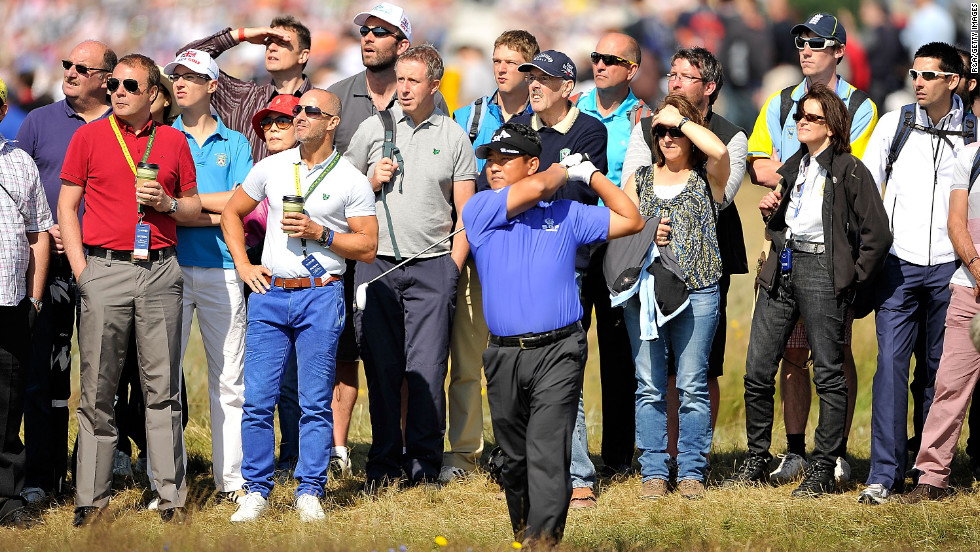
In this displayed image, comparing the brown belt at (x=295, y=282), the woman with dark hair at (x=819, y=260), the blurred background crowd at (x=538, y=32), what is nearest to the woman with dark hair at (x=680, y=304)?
the woman with dark hair at (x=819, y=260)

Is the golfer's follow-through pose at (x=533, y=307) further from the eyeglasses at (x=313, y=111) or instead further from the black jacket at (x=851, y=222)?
the black jacket at (x=851, y=222)

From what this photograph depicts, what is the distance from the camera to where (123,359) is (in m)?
6.85

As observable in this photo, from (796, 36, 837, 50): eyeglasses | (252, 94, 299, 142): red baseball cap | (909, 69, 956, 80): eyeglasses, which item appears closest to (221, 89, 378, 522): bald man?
(252, 94, 299, 142): red baseball cap

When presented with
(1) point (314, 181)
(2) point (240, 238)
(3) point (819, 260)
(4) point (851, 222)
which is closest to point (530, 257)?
(1) point (314, 181)

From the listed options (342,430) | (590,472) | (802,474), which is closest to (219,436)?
(342,430)

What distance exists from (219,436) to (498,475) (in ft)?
6.37

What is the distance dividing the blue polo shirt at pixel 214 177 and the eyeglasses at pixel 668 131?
105 inches

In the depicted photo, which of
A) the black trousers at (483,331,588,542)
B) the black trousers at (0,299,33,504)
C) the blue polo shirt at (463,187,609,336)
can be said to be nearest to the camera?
the black trousers at (483,331,588,542)

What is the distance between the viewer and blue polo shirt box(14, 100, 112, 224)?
7.50m

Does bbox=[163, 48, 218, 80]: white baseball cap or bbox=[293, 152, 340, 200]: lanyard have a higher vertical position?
bbox=[163, 48, 218, 80]: white baseball cap

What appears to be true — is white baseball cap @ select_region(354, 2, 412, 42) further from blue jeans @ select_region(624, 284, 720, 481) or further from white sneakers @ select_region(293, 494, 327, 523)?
white sneakers @ select_region(293, 494, 327, 523)

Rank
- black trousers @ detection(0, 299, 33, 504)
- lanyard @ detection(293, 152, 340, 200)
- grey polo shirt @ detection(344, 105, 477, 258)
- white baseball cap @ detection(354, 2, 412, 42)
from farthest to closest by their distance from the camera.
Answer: white baseball cap @ detection(354, 2, 412, 42)
grey polo shirt @ detection(344, 105, 477, 258)
lanyard @ detection(293, 152, 340, 200)
black trousers @ detection(0, 299, 33, 504)

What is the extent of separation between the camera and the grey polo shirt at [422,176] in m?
7.62

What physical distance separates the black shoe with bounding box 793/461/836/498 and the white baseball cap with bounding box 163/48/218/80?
460 centimetres
